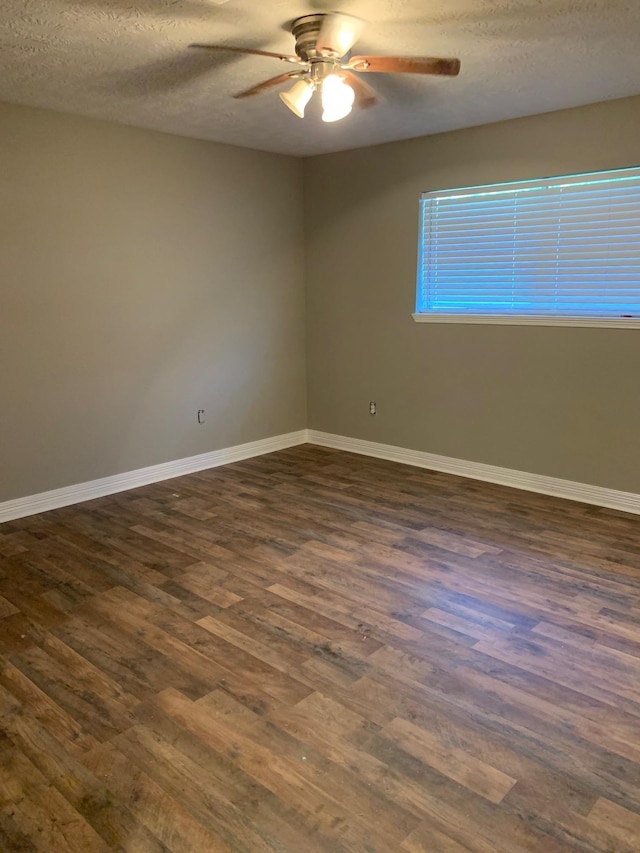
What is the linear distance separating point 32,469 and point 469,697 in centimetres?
294

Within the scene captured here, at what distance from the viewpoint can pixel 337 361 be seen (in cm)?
540

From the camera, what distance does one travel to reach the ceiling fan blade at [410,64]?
240 centimetres

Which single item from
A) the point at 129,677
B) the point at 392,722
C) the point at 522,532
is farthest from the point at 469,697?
the point at 522,532

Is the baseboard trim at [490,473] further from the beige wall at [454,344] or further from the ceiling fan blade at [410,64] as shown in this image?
the ceiling fan blade at [410,64]

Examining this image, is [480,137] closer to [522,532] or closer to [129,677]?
[522,532]

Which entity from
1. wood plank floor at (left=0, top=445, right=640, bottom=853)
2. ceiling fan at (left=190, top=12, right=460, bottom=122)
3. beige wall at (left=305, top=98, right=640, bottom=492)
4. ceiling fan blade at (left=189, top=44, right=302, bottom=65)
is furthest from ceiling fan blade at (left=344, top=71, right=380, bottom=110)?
wood plank floor at (left=0, top=445, right=640, bottom=853)

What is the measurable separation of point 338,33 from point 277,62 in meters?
0.59

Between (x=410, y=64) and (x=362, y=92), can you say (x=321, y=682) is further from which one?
(x=362, y=92)

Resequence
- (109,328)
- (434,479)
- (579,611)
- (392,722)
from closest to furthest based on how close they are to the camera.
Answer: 1. (392,722)
2. (579,611)
3. (109,328)
4. (434,479)

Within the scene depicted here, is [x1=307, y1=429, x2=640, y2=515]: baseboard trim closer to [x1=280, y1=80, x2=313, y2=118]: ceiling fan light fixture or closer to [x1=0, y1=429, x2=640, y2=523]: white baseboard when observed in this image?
[x1=0, y1=429, x2=640, y2=523]: white baseboard

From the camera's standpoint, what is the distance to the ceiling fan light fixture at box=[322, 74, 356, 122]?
8.63 feet

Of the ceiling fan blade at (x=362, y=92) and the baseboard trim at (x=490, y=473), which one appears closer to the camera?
the ceiling fan blade at (x=362, y=92)

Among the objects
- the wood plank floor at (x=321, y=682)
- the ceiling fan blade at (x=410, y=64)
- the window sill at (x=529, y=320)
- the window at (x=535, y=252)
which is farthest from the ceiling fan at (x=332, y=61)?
the wood plank floor at (x=321, y=682)

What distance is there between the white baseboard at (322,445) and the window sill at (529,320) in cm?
99
